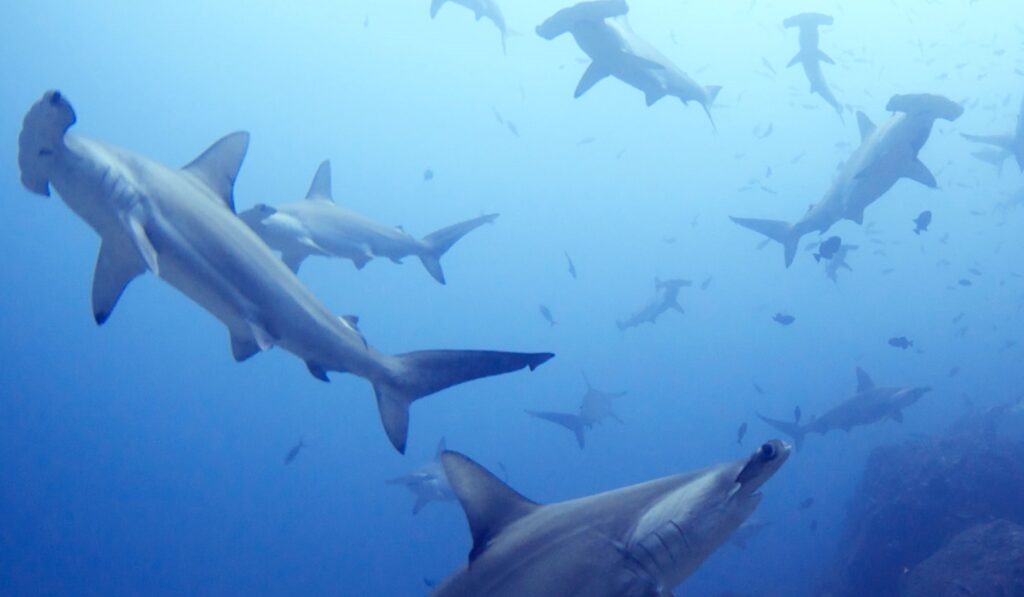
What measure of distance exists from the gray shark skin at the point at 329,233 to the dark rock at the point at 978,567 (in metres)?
7.59

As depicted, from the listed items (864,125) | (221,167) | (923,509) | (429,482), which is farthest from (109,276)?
Result: (923,509)

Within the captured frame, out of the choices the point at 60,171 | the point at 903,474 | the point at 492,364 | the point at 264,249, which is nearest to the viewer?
the point at 492,364

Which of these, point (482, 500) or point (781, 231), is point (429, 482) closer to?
point (781, 231)

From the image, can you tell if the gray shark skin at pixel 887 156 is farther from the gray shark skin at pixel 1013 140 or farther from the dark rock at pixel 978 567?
the gray shark skin at pixel 1013 140

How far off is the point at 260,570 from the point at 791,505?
141ft

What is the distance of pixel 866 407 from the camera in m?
13.2

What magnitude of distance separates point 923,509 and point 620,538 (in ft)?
45.3

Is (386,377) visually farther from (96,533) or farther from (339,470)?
(339,470)

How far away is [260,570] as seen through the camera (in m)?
57.8

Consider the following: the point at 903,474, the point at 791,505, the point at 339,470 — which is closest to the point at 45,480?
the point at 339,470

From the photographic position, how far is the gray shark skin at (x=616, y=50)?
779 centimetres

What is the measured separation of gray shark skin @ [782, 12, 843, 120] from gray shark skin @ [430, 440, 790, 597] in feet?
42.4

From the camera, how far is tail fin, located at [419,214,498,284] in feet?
26.0

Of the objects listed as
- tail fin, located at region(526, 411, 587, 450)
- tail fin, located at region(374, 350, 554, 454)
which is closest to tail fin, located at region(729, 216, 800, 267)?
tail fin, located at region(526, 411, 587, 450)
